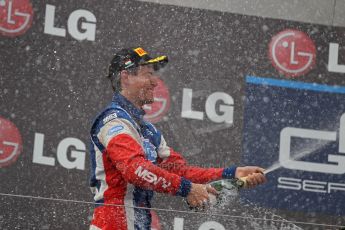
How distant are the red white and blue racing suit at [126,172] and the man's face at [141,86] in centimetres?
7

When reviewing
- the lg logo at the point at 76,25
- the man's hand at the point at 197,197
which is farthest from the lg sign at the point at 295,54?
A: the man's hand at the point at 197,197

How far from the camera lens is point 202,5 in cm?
478

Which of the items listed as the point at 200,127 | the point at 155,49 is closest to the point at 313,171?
the point at 200,127

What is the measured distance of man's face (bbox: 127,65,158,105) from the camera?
3.19 meters

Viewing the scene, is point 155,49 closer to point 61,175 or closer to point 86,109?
point 86,109

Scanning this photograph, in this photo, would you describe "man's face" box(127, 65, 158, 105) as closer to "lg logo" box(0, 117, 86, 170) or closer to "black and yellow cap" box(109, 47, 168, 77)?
"black and yellow cap" box(109, 47, 168, 77)

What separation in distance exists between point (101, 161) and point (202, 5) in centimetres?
197

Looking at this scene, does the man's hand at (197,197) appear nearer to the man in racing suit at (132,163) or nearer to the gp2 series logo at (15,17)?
the man in racing suit at (132,163)

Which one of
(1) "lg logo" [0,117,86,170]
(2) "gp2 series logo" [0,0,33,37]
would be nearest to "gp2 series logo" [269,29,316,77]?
(1) "lg logo" [0,117,86,170]

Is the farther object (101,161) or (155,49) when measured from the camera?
(155,49)

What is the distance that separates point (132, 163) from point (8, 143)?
65.4 inches

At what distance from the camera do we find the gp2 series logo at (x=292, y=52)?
4.72m

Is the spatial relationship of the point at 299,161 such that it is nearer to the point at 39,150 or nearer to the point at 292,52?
the point at 292,52

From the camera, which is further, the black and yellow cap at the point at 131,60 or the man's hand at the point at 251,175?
the black and yellow cap at the point at 131,60
